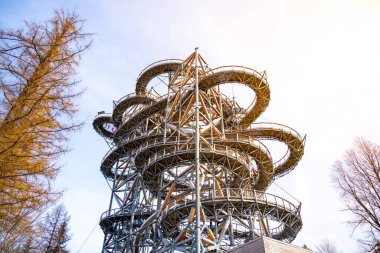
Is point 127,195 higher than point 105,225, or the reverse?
point 127,195

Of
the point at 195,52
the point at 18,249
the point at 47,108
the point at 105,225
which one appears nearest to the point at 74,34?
the point at 47,108

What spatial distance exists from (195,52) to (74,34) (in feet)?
54.3

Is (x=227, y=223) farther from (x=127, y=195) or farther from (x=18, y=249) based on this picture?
(x=127, y=195)

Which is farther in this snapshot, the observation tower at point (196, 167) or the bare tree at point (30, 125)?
the observation tower at point (196, 167)

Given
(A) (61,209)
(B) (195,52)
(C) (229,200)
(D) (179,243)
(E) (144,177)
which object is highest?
(B) (195,52)

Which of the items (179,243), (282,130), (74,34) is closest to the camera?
(74,34)

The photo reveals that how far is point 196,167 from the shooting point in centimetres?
1727

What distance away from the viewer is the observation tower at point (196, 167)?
696 inches

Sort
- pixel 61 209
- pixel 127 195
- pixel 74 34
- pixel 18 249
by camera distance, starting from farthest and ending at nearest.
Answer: pixel 61 209, pixel 127 195, pixel 18 249, pixel 74 34

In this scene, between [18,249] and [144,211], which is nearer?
[18,249]

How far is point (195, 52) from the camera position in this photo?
25.8 m

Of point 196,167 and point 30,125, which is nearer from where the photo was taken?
point 30,125

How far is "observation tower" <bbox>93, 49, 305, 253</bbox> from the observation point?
17.7 metres

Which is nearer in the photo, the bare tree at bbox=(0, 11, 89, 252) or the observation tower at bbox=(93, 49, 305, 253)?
the bare tree at bbox=(0, 11, 89, 252)
